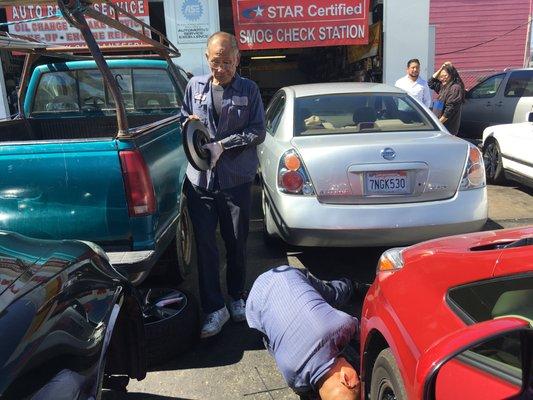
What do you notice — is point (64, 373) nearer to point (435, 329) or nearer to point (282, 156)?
point (435, 329)

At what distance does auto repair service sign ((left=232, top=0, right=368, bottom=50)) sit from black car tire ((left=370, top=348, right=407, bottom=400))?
9.10 meters

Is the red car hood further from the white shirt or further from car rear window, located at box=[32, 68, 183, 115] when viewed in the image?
the white shirt

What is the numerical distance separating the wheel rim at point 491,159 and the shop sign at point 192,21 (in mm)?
5912

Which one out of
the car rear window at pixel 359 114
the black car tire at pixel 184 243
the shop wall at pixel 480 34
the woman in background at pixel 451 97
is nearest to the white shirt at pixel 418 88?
the woman in background at pixel 451 97

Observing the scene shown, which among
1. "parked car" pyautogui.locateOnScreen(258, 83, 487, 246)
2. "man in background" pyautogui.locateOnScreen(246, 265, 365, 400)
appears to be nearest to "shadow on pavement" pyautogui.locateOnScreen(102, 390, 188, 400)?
"man in background" pyautogui.locateOnScreen(246, 265, 365, 400)

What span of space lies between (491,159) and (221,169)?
18.3ft

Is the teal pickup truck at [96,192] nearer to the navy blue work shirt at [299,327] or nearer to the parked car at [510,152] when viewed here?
the navy blue work shirt at [299,327]

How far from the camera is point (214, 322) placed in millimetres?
3328

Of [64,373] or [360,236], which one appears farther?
[360,236]

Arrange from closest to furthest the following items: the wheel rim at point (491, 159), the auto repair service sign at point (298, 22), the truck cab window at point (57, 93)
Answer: the truck cab window at point (57, 93) → the wheel rim at point (491, 159) → the auto repair service sign at point (298, 22)

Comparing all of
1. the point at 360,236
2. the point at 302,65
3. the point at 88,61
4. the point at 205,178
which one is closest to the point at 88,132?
the point at 88,61

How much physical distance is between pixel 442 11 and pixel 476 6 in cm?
110

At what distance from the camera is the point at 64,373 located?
1.55 metres

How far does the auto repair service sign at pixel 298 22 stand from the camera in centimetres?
1022
